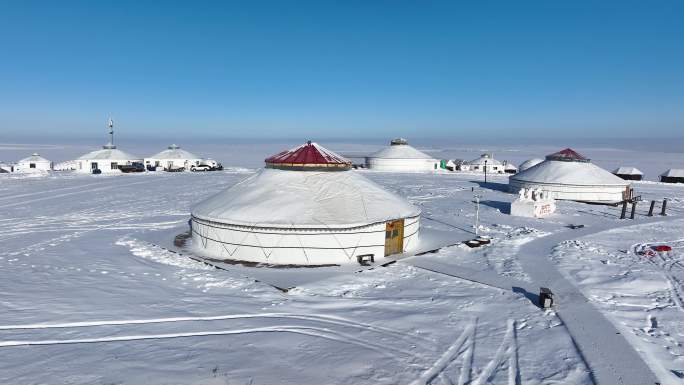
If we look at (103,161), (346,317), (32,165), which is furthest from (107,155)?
(346,317)

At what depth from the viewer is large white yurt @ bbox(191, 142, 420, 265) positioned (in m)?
14.9

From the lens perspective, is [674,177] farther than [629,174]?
No

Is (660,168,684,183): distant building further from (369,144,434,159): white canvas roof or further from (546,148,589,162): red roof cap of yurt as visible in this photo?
(369,144,434,159): white canvas roof

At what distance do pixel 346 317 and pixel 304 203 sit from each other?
19.1ft

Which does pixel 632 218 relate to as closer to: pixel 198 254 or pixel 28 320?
pixel 198 254

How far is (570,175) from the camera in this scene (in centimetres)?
3403

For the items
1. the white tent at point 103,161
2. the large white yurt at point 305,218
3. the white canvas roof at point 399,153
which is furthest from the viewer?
the white canvas roof at point 399,153

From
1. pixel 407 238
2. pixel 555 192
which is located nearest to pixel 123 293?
pixel 407 238

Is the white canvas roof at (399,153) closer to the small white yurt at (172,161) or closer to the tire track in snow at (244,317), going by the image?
the small white yurt at (172,161)

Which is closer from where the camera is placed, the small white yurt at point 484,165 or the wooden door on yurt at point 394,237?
the wooden door on yurt at point 394,237

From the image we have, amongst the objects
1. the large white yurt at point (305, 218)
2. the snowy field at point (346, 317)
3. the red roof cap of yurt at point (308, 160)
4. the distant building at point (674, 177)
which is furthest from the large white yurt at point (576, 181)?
the distant building at point (674, 177)

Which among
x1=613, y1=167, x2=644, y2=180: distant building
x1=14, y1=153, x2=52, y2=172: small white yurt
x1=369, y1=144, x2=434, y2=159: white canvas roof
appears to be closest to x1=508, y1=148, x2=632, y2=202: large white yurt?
x1=613, y1=167, x2=644, y2=180: distant building

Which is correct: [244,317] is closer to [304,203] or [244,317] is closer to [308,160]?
[304,203]

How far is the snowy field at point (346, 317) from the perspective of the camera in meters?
8.37
